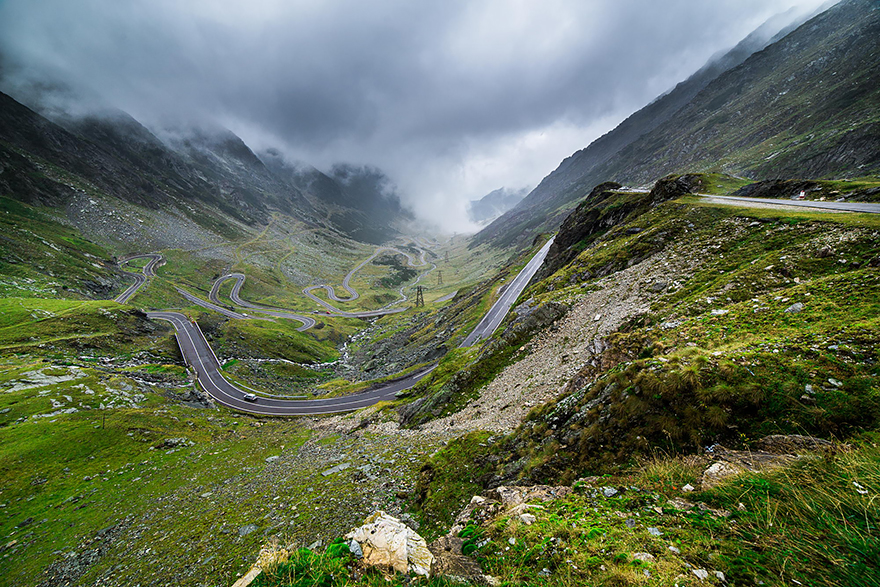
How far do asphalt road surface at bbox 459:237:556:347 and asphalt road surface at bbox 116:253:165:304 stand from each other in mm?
86771

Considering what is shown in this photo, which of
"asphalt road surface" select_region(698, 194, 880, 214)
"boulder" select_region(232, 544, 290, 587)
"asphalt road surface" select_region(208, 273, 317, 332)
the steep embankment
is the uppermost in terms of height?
"asphalt road surface" select_region(208, 273, 317, 332)

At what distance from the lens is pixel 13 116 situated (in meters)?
140

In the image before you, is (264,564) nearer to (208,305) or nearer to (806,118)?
(208,305)

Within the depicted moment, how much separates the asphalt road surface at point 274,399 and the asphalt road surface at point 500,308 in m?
10.1

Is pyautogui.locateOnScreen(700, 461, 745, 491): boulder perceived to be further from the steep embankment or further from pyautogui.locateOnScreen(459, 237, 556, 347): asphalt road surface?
pyautogui.locateOnScreen(459, 237, 556, 347): asphalt road surface

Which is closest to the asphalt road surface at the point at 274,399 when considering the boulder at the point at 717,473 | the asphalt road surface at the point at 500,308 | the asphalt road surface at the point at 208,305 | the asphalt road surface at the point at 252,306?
the asphalt road surface at the point at 500,308

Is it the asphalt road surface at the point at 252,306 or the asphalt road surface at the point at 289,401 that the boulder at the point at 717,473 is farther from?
the asphalt road surface at the point at 252,306

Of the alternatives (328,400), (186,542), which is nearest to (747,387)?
(186,542)

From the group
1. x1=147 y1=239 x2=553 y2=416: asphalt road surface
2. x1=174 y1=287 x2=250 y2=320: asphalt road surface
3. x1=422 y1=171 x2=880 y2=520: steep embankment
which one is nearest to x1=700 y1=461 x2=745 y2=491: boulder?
x1=422 y1=171 x2=880 y2=520: steep embankment

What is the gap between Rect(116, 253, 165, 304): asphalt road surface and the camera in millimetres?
75900

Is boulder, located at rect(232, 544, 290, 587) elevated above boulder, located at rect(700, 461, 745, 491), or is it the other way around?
boulder, located at rect(232, 544, 290, 587)

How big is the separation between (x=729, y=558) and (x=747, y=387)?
4902 mm

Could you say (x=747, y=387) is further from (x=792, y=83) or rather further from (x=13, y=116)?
(x=13, y=116)

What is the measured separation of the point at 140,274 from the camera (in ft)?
311
